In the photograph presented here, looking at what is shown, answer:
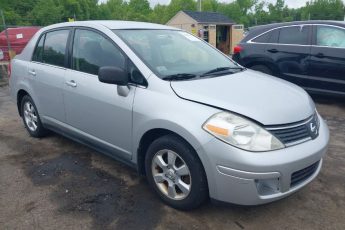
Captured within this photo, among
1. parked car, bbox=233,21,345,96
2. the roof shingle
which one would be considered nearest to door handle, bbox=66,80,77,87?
parked car, bbox=233,21,345,96

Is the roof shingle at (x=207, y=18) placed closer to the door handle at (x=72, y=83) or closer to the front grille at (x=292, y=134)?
the door handle at (x=72, y=83)

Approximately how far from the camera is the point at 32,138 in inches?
198

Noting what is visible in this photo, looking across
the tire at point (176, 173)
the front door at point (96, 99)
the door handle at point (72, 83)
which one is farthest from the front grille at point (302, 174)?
the door handle at point (72, 83)

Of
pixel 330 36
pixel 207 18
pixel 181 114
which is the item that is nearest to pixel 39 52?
pixel 181 114

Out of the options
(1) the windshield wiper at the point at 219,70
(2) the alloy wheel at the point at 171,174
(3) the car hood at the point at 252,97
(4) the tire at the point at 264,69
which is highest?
(1) the windshield wiper at the point at 219,70

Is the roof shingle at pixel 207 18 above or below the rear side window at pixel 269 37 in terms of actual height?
above

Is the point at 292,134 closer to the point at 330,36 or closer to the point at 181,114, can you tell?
the point at 181,114

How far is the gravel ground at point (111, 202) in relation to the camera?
284 centimetres

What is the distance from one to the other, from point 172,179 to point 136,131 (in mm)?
554

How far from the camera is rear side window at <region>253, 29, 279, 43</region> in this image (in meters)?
7.04

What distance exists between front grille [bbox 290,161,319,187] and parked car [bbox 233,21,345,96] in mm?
3873

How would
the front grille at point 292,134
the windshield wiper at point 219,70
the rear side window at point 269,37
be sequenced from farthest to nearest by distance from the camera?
the rear side window at point 269,37 → the windshield wiper at point 219,70 → the front grille at point 292,134

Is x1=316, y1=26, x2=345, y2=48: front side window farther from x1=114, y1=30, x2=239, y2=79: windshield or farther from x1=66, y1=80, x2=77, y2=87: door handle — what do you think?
x1=66, y1=80, x2=77, y2=87: door handle

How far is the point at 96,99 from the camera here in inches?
136
